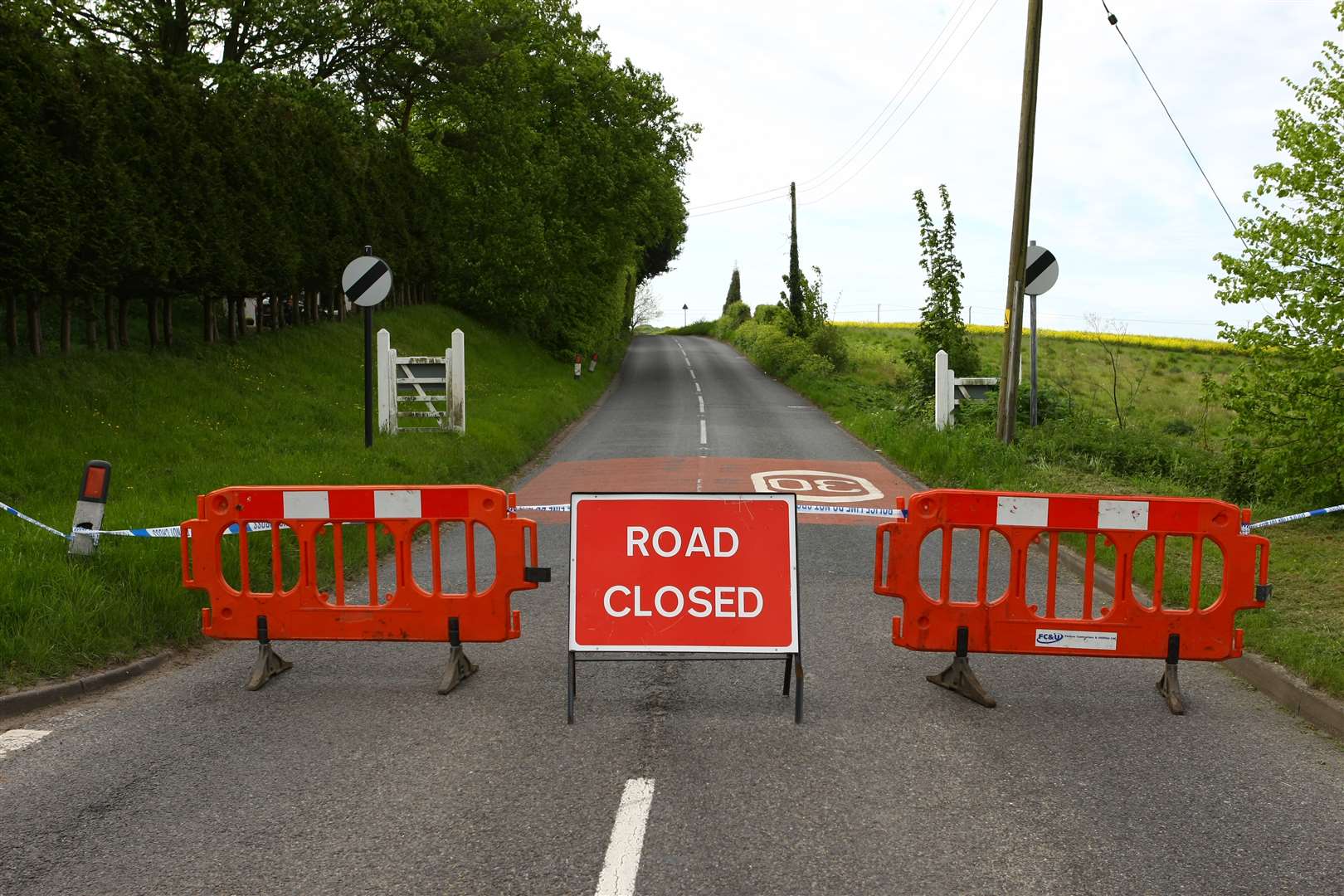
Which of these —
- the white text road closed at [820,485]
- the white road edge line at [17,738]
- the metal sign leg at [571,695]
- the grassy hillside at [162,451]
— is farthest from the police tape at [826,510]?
the white road edge line at [17,738]

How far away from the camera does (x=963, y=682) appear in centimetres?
619

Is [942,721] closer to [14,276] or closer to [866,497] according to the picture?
[866,497]

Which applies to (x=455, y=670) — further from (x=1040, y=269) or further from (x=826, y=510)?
(x=1040, y=269)

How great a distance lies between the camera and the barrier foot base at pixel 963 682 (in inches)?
238

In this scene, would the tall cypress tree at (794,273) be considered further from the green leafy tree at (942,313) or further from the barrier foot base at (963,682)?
the barrier foot base at (963,682)

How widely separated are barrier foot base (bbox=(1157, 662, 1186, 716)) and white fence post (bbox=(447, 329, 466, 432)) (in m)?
13.5

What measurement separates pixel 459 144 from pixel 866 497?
29.0 m

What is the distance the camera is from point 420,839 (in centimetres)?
418

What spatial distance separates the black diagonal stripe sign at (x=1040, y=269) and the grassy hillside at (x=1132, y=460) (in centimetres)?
237

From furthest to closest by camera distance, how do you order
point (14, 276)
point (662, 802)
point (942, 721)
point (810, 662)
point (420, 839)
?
point (14, 276), point (810, 662), point (942, 721), point (662, 802), point (420, 839)

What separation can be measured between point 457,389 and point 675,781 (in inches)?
552

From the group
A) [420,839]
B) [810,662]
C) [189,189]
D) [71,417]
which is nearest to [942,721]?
[810,662]

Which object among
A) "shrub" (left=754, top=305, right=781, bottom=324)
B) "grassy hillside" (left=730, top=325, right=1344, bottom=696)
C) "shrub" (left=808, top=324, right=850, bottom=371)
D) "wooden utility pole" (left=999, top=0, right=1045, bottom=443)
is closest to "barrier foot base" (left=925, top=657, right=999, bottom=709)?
"grassy hillside" (left=730, top=325, right=1344, bottom=696)

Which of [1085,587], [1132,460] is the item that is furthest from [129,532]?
[1132,460]
